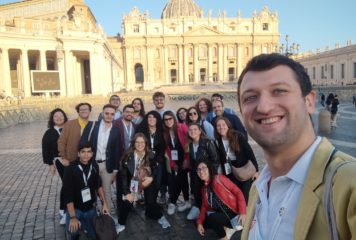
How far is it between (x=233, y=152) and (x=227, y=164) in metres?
0.21

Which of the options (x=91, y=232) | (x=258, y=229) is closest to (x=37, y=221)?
(x=91, y=232)

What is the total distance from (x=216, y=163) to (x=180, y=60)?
71.9m

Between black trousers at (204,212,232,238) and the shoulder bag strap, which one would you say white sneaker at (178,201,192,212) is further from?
the shoulder bag strap

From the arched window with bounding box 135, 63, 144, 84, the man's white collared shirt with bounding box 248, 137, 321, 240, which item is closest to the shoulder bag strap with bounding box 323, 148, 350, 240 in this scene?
the man's white collared shirt with bounding box 248, 137, 321, 240

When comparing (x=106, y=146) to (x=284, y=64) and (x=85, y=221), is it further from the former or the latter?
(x=284, y=64)

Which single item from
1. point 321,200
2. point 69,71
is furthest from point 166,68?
point 321,200

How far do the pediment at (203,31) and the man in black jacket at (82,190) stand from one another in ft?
237

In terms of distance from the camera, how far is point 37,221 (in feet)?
18.0

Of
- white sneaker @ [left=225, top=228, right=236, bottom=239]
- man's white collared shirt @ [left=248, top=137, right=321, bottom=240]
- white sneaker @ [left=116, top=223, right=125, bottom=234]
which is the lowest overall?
white sneaker @ [left=116, top=223, right=125, bottom=234]

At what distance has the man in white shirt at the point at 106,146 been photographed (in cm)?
523

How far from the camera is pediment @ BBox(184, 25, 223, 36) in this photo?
7388 cm

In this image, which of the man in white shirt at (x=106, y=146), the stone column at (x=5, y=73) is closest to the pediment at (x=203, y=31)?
the stone column at (x=5, y=73)

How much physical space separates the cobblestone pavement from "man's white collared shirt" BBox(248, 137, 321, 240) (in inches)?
140

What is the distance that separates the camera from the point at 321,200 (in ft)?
3.43
